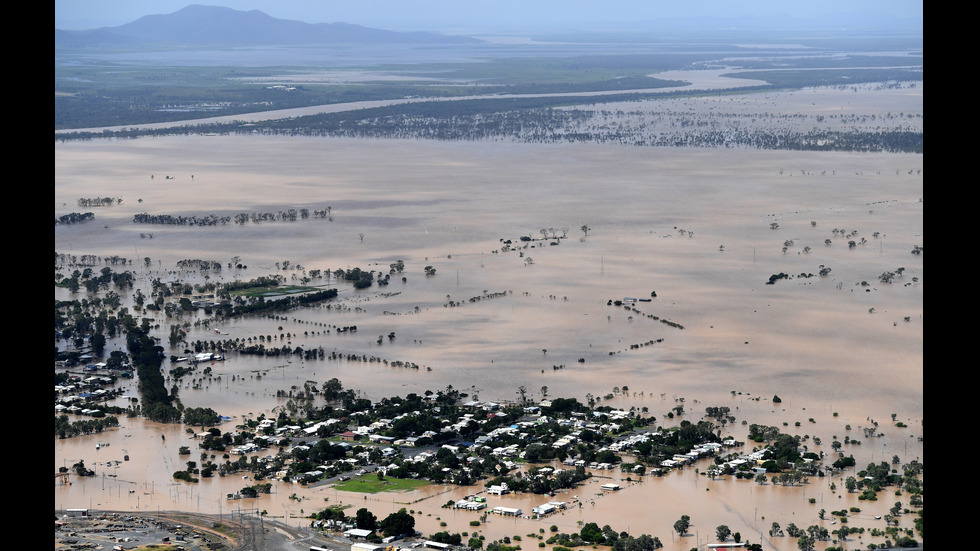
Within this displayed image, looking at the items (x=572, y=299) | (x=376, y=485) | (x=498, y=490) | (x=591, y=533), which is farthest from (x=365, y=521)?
(x=572, y=299)

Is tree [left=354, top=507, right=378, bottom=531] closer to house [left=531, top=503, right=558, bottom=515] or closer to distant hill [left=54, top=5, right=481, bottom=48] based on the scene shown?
house [left=531, top=503, right=558, bottom=515]

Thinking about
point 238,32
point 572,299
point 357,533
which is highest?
point 238,32

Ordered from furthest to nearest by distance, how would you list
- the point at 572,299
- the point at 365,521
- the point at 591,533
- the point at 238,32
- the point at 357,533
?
the point at 238,32
the point at 572,299
the point at 365,521
the point at 357,533
the point at 591,533

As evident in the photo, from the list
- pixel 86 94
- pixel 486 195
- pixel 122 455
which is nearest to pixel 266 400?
pixel 122 455

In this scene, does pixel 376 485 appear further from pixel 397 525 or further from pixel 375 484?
pixel 397 525

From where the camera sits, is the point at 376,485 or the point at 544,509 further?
the point at 376,485

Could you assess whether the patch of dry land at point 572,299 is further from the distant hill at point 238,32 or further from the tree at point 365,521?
the distant hill at point 238,32

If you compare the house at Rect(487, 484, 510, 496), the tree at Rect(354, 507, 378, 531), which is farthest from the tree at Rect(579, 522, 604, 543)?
the tree at Rect(354, 507, 378, 531)

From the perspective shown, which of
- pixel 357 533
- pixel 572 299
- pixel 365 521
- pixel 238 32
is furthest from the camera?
pixel 238 32
